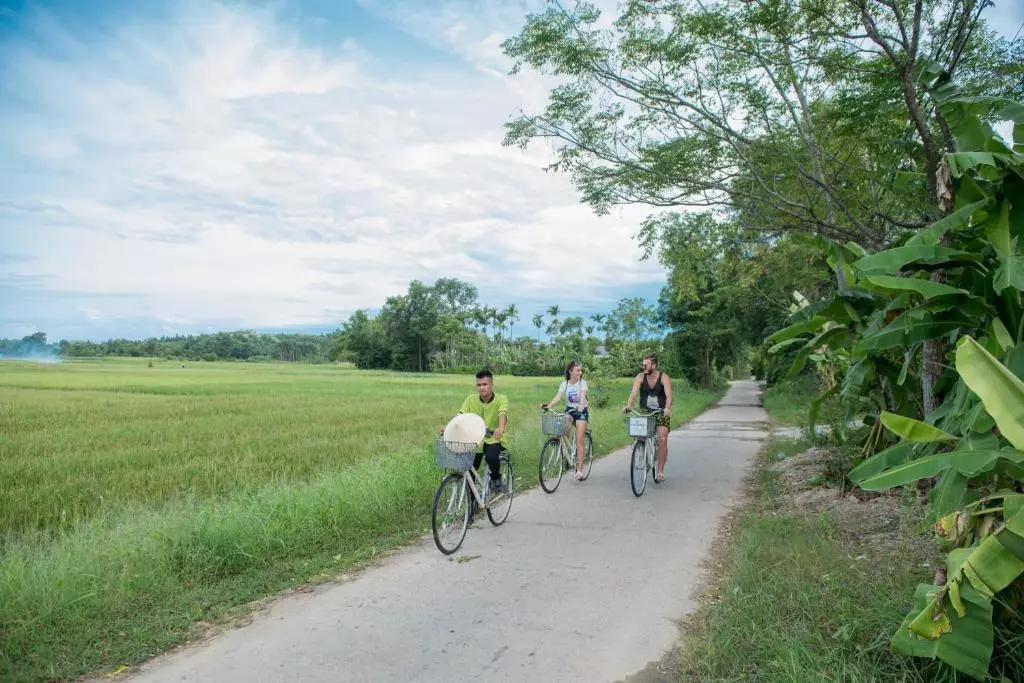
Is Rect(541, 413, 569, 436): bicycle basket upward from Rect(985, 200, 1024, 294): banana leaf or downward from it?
downward

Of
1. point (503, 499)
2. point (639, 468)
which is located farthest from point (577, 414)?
point (503, 499)

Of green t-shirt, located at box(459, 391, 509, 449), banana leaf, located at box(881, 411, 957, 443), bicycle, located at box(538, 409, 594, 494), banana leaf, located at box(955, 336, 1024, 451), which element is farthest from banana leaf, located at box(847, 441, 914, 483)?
bicycle, located at box(538, 409, 594, 494)

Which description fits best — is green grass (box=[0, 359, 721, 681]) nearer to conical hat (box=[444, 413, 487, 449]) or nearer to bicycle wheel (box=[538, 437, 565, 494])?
bicycle wheel (box=[538, 437, 565, 494])

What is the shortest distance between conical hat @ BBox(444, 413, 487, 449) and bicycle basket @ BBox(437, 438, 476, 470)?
87mm

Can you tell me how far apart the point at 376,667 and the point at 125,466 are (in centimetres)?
970

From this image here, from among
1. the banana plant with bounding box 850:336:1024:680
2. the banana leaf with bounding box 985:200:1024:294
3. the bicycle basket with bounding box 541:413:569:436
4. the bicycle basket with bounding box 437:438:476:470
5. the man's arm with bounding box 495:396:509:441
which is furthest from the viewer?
the bicycle basket with bounding box 541:413:569:436

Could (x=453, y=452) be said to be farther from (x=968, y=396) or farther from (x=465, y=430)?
(x=968, y=396)

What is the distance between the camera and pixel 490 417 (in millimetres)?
6871

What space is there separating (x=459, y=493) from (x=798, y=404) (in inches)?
751

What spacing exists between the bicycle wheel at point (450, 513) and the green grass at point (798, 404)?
9922 mm

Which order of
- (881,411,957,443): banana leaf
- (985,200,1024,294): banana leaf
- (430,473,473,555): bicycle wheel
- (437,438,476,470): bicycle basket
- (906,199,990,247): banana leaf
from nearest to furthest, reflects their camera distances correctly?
(881,411,957,443): banana leaf, (985,200,1024,294): banana leaf, (906,199,990,247): banana leaf, (430,473,473,555): bicycle wheel, (437,438,476,470): bicycle basket

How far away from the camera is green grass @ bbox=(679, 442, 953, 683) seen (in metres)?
3.35

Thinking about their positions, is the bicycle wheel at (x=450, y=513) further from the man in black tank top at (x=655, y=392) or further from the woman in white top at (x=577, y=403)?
the man in black tank top at (x=655, y=392)

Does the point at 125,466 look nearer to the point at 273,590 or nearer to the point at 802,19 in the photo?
the point at 273,590
